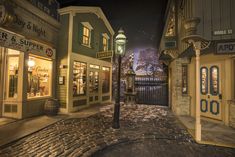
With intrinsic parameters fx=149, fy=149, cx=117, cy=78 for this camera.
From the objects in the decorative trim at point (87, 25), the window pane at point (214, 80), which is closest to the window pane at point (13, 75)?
the decorative trim at point (87, 25)

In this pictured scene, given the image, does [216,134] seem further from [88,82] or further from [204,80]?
[88,82]

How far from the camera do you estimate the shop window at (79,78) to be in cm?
907

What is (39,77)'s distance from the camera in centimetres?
808

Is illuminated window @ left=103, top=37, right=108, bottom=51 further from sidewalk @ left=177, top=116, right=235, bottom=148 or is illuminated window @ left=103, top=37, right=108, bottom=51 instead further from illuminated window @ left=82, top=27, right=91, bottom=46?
sidewalk @ left=177, top=116, right=235, bottom=148

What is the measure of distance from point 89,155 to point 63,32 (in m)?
7.19

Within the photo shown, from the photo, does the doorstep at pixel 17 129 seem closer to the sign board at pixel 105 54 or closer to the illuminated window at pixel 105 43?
the sign board at pixel 105 54

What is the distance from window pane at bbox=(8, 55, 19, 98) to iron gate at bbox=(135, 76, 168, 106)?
25.3 feet

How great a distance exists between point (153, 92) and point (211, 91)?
5079mm

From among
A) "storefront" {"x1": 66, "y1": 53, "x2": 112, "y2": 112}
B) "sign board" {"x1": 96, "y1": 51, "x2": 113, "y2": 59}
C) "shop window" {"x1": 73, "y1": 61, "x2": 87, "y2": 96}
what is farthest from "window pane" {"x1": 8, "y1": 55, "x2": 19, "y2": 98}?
"sign board" {"x1": 96, "y1": 51, "x2": 113, "y2": 59}

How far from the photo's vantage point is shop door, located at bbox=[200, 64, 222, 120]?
6.95 metres

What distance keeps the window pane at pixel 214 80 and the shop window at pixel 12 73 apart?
30.4 ft

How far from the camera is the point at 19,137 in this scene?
15.1 feet

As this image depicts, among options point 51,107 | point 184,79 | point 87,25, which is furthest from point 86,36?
point 184,79

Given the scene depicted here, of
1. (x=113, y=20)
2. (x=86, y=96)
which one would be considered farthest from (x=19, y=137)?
(x=113, y=20)
